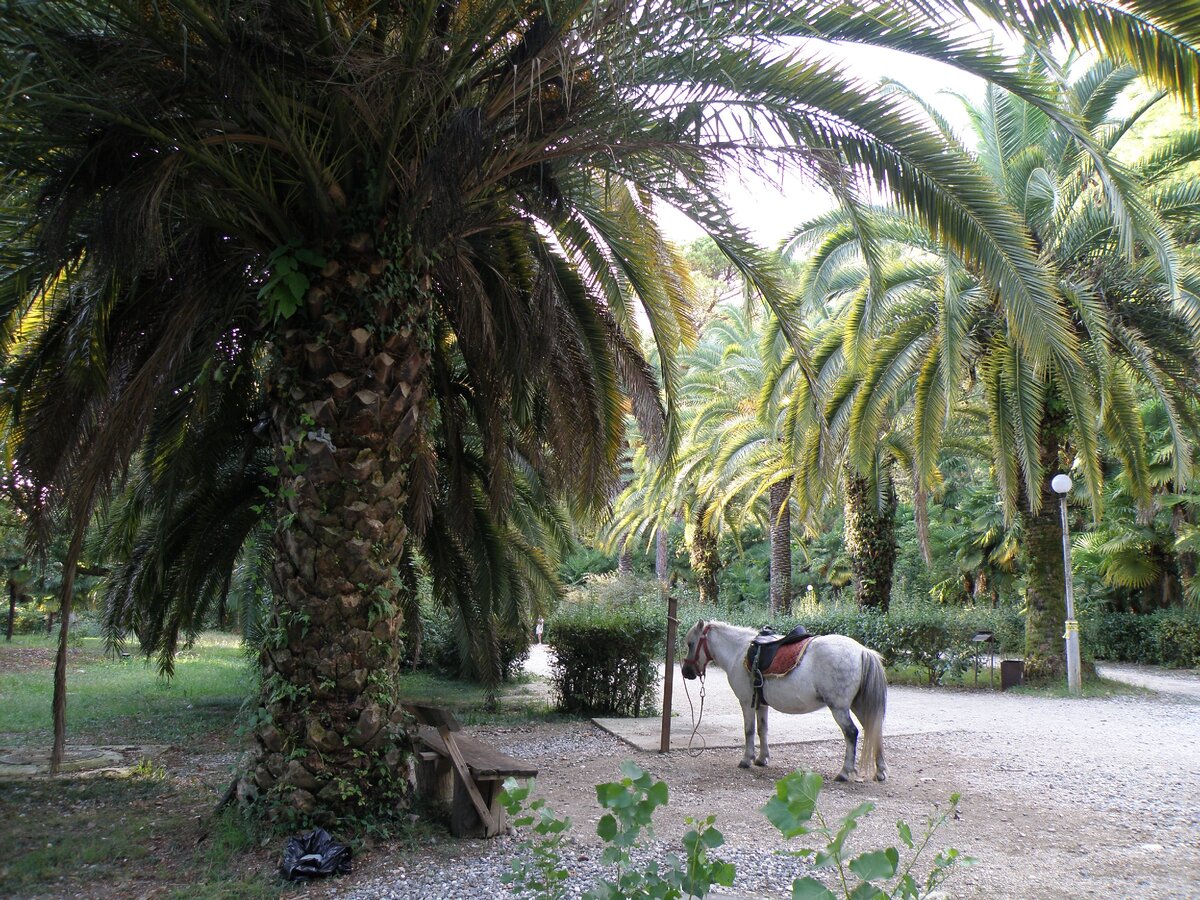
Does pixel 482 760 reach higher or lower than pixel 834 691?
lower

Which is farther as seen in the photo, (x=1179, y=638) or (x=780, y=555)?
(x=780, y=555)

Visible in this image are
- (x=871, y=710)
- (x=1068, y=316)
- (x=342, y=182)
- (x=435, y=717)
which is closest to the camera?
(x=342, y=182)

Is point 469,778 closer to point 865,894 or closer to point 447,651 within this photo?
point 865,894

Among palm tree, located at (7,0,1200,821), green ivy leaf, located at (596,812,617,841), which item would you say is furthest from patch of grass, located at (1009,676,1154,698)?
green ivy leaf, located at (596,812,617,841)

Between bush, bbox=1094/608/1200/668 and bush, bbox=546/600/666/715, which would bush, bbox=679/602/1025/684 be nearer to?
bush, bbox=546/600/666/715

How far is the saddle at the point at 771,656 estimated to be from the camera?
26.9 feet

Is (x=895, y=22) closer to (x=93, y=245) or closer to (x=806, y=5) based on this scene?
(x=806, y=5)

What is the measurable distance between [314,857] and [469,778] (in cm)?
111

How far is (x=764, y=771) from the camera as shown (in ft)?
27.3

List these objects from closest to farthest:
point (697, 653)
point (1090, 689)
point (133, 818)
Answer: point (133, 818), point (697, 653), point (1090, 689)

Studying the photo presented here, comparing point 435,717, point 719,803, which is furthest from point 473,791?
point 719,803

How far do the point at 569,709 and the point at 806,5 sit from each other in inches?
382

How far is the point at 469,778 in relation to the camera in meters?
5.68

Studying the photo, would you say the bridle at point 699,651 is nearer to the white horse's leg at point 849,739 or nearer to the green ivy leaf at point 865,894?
the white horse's leg at point 849,739
